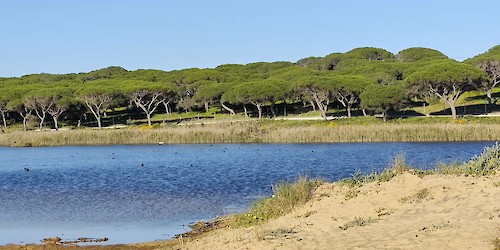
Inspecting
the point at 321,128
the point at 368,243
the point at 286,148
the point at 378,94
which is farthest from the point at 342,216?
the point at 378,94

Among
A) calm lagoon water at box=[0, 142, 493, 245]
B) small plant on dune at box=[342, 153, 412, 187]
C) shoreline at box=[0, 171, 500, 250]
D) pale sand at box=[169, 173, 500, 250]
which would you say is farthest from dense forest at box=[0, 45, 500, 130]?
pale sand at box=[169, 173, 500, 250]

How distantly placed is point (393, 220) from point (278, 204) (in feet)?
12.9

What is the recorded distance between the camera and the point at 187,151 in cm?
5066

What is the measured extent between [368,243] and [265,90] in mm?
70198

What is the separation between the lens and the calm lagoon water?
1950 cm

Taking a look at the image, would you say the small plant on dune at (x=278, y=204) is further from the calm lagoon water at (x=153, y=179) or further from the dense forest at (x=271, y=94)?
the dense forest at (x=271, y=94)

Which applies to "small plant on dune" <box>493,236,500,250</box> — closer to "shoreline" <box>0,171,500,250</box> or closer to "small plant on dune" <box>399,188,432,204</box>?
"shoreline" <box>0,171,500,250</box>

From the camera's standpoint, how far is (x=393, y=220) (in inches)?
550

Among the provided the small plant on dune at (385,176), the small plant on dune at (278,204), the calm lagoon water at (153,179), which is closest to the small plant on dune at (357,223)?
the small plant on dune at (278,204)

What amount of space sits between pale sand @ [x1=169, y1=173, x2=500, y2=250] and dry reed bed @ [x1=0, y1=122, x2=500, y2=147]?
32.1 metres

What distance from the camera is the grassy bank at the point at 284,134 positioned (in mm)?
48062

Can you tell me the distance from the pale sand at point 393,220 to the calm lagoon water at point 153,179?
3.92 meters

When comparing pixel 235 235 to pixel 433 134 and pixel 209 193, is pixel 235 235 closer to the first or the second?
pixel 209 193

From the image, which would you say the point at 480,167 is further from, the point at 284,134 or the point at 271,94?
the point at 271,94
